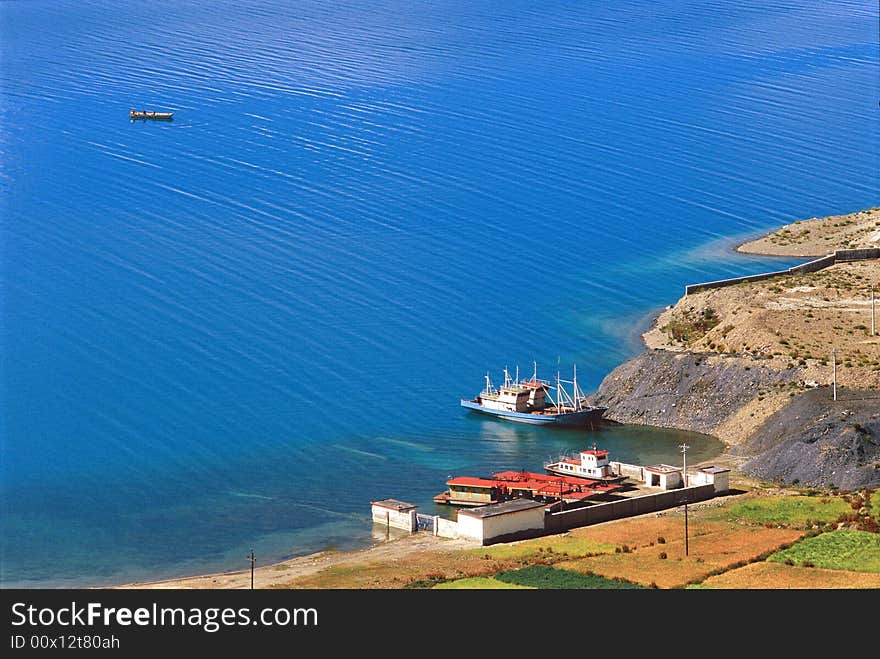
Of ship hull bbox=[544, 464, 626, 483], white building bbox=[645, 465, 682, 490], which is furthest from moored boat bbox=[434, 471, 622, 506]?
white building bbox=[645, 465, 682, 490]

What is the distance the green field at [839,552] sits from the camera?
230ft

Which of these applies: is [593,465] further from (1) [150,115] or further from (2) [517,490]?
(1) [150,115]

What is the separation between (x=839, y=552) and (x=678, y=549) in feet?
22.7

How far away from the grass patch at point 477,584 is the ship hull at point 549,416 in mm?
27686

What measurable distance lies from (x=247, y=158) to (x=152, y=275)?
3067cm

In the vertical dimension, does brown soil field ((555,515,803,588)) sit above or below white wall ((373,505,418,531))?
below

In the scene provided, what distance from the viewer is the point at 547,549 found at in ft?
247

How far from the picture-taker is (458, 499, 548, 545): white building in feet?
253

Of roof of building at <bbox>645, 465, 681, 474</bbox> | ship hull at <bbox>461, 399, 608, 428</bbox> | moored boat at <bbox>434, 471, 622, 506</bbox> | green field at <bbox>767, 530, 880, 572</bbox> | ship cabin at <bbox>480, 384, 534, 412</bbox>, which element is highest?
ship cabin at <bbox>480, 384, 534, 412</bbox>

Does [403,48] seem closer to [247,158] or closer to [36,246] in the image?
[247,158]

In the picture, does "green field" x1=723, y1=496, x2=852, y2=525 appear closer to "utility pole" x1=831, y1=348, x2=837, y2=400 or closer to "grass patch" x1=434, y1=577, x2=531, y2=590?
"utility pole" x1=831, y1=348, x2=837, y2=400

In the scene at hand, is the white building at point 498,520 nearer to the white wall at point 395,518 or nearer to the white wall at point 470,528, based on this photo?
the white wall at point 470,528

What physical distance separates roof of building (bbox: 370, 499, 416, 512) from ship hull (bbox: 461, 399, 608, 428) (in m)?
17.0

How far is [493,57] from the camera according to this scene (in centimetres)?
19062
